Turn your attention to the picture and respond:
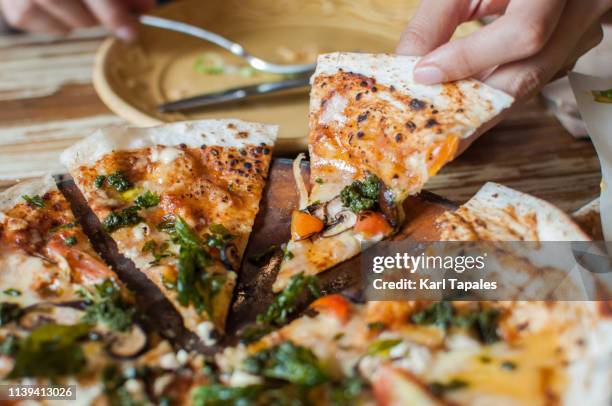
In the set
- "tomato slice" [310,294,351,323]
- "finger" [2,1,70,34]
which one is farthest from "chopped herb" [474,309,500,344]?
"finger" [2,1,70,34]

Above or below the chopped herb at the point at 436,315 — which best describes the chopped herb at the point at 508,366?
below

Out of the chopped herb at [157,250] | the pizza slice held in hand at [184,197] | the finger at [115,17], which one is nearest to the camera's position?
the pizza slice held in hand at [184,197]

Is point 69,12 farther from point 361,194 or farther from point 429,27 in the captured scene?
point 361,194

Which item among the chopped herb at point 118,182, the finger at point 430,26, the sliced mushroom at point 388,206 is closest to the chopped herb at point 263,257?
the sliced mushroom at point 388,206

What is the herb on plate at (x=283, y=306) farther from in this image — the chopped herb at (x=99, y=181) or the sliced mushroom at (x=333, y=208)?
the chopped herb at (x=99, y=181)

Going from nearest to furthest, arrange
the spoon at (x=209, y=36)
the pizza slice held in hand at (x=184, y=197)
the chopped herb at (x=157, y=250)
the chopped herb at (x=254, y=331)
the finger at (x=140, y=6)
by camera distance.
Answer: the chopped herb at (x=254, y=331) < the pizza slice held in hand at (x=184, y=197) < the chopped herb at (x=157, y=250) < the spoon at (x=209, y=36) < the finger at (x=140, y=6)

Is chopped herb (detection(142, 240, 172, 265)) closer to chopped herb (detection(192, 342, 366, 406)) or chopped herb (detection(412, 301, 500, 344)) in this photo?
chopped herb (detection(192, 342, 366, 406))

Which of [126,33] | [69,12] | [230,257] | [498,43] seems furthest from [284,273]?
[69,12]
